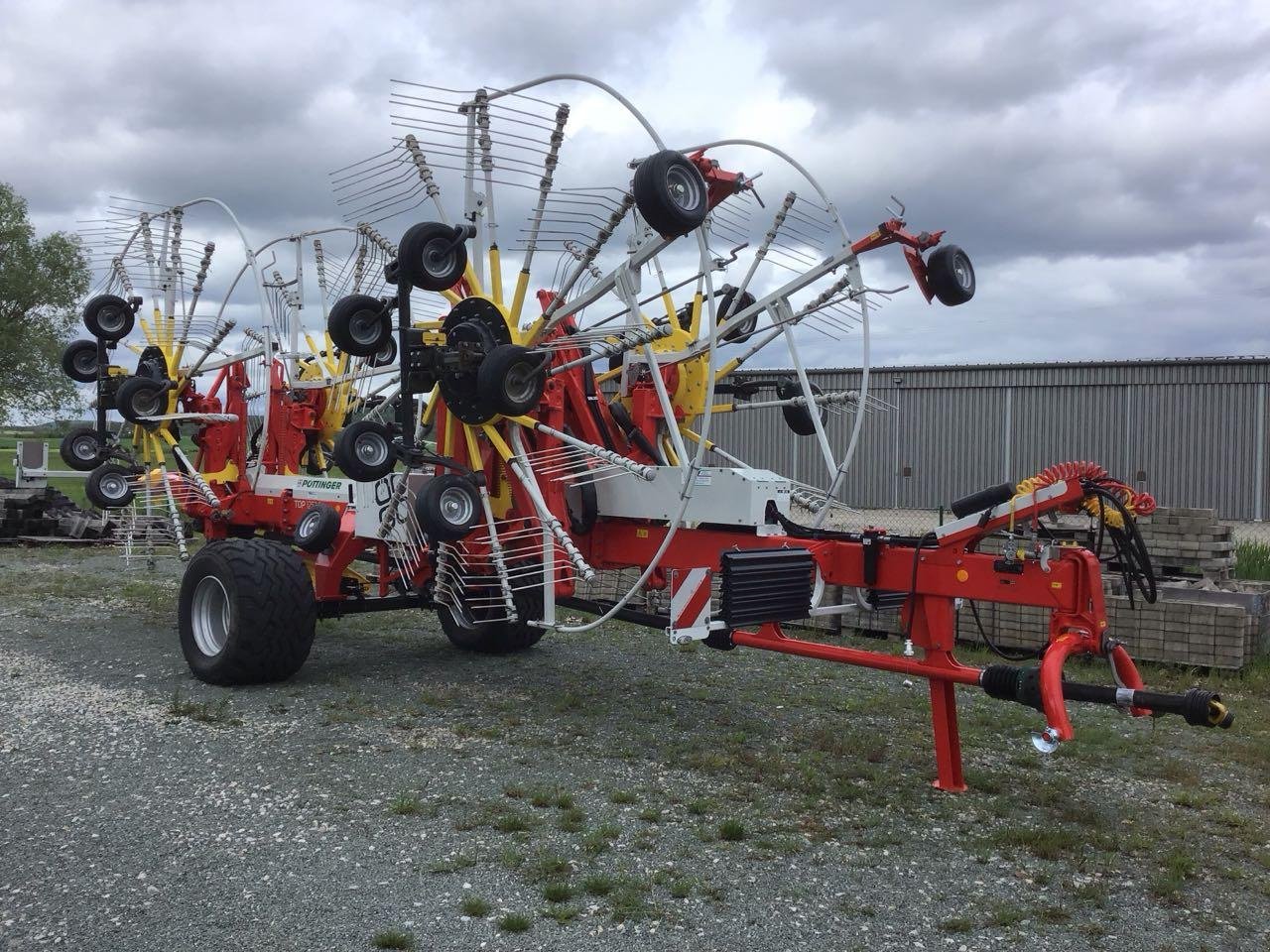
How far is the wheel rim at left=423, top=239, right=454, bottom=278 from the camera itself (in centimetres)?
657

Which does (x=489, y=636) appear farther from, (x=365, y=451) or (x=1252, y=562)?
(x=1252, y=562)

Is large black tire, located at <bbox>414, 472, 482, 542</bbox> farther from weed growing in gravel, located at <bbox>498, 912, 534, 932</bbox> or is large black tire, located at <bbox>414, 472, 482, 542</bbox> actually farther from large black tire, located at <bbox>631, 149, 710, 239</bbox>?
weed growing in gravel, located at <bbox>498, 912, 534, 932</bbox>

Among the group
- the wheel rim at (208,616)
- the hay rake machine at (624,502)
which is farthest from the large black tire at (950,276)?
the wheel rim at (208,616)

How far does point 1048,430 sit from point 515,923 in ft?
64.2

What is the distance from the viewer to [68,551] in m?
17.4

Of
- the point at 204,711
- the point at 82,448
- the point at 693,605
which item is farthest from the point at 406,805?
the point at 82,448

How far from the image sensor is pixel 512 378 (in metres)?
6.43

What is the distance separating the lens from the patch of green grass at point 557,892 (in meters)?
4.28

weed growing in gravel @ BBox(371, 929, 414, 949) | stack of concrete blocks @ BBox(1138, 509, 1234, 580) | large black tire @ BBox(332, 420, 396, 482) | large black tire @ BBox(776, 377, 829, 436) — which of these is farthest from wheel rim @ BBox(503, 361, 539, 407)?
stack of concrete blocks @ BBox(1138, 509, 1234, 580)

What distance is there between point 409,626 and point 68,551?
9454mm

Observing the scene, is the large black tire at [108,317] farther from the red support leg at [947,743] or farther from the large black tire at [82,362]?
the red support leg at [947,743]

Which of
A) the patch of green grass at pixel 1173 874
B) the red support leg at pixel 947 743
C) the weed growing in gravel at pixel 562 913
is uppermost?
the red support leg at pixel 947 743

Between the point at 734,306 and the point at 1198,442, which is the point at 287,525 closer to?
the point at 734,306

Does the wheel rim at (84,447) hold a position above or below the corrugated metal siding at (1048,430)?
below
